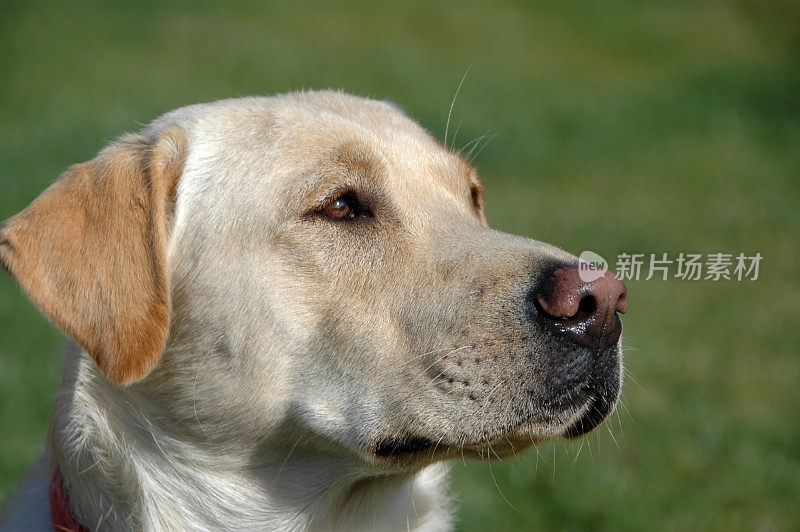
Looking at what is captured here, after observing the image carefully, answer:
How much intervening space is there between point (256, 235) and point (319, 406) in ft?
2.02

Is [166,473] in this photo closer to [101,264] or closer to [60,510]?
[60,510]

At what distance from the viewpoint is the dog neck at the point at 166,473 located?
291 centimetres

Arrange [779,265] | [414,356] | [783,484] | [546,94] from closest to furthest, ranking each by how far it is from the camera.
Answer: [414,356] < [783,484] < [779,265] < [546,94]

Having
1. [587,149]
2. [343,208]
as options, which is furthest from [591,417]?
[587,149]

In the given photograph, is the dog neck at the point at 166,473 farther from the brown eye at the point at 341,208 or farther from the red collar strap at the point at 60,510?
the brown eye at the point at 341,208

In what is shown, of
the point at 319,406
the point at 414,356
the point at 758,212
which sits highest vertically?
the point at 414,356

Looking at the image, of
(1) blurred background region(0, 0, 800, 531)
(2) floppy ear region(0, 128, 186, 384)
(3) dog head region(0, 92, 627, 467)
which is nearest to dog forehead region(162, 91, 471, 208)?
(3) dog head region(0, 92, 627, 467)

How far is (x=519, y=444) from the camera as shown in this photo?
2.72 metres

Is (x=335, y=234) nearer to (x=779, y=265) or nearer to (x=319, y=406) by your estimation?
(x=319, y=406)

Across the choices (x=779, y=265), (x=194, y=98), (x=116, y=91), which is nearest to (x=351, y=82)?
(x=194, y=98)

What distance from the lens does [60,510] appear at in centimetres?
292

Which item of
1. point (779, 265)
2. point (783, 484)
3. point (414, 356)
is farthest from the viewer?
point (779, 265)

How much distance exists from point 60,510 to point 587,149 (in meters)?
12.3

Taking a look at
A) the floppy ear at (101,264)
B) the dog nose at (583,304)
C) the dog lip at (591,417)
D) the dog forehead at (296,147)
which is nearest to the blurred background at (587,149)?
the dog lip at (591,417)
